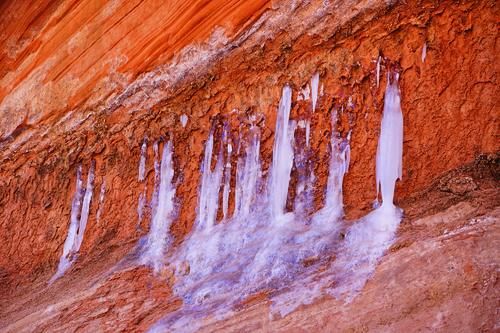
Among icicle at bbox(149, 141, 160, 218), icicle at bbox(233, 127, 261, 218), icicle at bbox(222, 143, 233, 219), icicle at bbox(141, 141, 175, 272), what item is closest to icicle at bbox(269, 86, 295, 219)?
icicle at bbox(233, 127, 261, 218)

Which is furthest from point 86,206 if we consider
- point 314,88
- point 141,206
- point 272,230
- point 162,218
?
point 314,88

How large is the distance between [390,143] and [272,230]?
1.08m

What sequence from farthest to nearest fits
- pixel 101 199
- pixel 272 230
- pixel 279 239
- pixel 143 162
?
pixel 101 199 < pixel 143 162 < pixel 272 230 < pixel 279 239

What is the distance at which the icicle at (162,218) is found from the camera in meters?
5.80

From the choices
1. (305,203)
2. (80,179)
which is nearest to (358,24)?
(305,203)

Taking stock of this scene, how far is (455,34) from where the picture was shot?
504 cm

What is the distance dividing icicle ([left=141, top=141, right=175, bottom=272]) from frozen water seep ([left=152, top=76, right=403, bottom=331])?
0.24 meters

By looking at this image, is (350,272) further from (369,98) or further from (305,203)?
(369,98)

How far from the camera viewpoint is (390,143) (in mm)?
5051

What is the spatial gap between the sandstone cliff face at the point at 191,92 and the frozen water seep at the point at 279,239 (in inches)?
3.8

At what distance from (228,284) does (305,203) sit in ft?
2.99

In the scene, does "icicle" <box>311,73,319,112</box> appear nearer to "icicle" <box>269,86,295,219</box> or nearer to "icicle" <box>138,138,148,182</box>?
"icicle" <box>269,86,295,219</box>

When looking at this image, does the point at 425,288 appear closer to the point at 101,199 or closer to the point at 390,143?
the point at 390,143

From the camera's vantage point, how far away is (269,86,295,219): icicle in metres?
5.36
